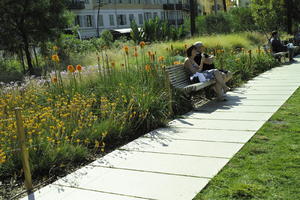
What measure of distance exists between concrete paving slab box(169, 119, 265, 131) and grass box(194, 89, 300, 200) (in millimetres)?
350

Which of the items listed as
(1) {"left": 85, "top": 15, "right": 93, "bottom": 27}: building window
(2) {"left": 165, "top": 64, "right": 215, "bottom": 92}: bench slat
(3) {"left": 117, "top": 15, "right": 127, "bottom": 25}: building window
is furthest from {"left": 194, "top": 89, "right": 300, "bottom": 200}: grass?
(3) {"left": 117, "top": 15, "right": 127, "bottom": 25}: building window

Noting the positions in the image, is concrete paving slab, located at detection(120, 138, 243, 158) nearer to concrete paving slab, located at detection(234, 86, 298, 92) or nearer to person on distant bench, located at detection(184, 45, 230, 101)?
person on distant bench, located at detection(184, 45, 230, 101)

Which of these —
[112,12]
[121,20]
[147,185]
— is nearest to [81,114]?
[147,185]

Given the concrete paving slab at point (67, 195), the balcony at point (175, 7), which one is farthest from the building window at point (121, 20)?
the concrete paving slab at point (67, 195)

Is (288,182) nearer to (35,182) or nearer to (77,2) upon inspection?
(35,182)

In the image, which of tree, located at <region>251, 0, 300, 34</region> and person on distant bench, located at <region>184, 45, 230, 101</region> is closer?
person on distant bench, located at <region>184, 45, 230, 101</region>

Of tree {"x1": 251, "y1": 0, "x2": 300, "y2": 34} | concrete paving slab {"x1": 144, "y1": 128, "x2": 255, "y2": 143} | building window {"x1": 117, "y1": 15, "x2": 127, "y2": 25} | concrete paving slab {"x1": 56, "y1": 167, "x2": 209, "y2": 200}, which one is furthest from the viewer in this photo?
→ building window {"x1": 117, "y1": 15, "x2": 127, "y2": 25}

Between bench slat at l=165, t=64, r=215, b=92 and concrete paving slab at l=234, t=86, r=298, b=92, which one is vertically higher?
bench slat at l=165, t=64, r=215, b=92

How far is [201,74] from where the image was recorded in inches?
331

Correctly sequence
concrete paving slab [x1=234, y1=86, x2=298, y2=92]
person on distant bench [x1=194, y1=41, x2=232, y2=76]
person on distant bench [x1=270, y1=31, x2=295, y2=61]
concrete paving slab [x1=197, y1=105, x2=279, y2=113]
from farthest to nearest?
person on distant bench [x1=270, y1=31, x2=295, y2=61] → concrete paving slab [x1=234, y1=86, x2=298, y2=92] → person on distant bench [x1=194, y1=41, x2=232, y2=76] → concrete paving slab [x1=197, y1=105, x2=279, y2=113]

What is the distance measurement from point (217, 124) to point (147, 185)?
2763 millimetres

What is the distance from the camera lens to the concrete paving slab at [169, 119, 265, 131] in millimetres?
6146

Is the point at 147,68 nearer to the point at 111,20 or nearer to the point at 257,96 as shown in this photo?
the point at 257,96

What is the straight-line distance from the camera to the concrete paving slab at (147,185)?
3830mm
